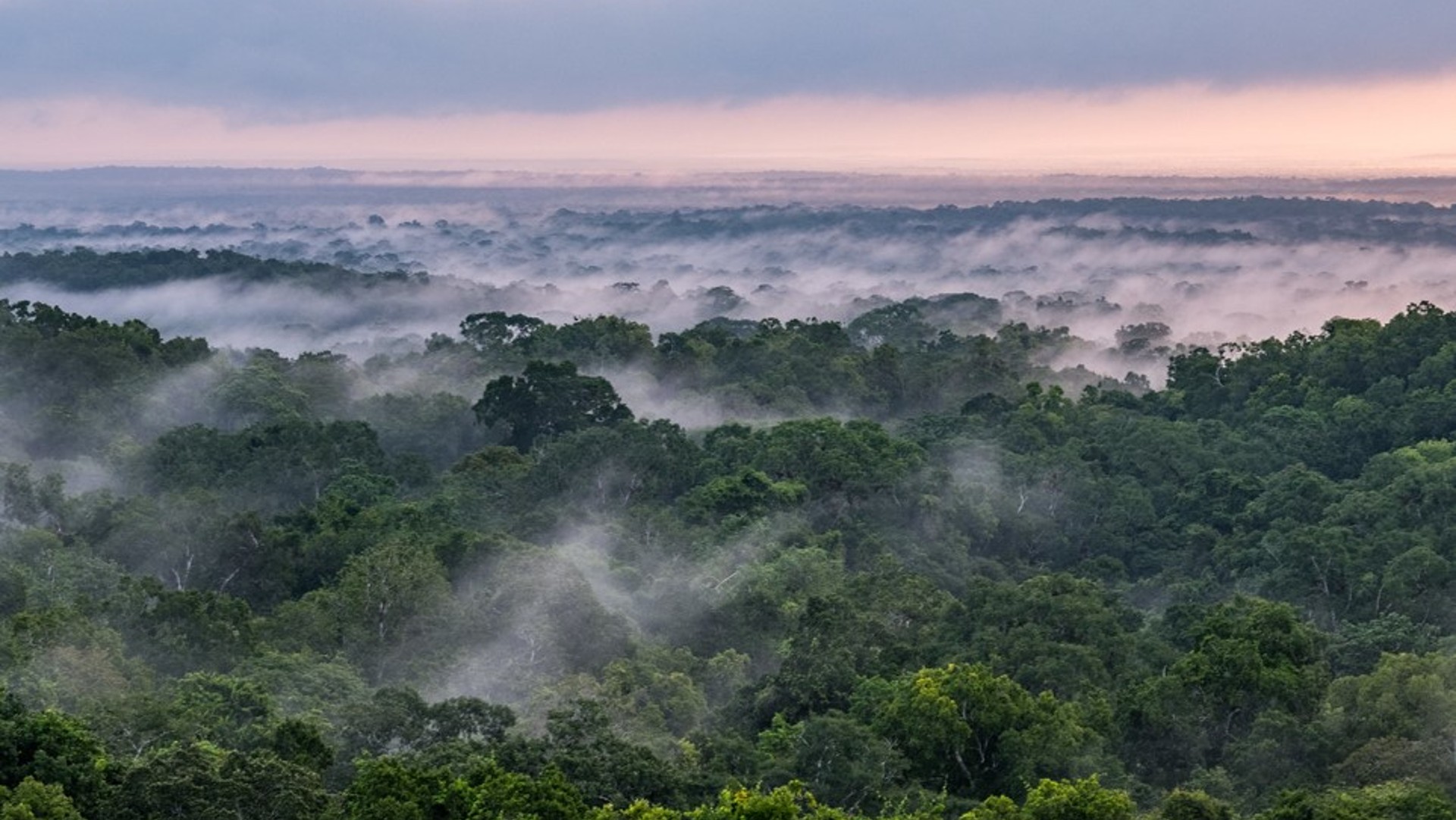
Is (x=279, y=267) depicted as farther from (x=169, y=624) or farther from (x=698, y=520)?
(x=169, y=624)

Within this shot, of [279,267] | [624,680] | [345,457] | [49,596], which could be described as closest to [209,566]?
[49,596]

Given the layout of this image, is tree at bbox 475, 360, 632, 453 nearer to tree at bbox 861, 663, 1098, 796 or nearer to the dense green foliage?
the dense green foliage

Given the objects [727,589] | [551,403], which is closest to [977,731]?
[727,589]

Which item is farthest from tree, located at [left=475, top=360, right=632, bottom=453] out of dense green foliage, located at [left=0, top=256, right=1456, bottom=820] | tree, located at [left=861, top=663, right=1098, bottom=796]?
tree, located at [left=861, top=663, right=1098, bottom=796]

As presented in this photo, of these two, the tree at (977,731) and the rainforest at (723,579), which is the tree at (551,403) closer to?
the rainforest at (723,579)

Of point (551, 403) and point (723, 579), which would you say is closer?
point (723, 579)

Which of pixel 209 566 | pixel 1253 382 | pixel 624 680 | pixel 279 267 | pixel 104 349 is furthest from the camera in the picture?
pixel 279 267

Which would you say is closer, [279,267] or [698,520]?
[698,520]

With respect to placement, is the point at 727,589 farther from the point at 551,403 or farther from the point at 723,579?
the point at 551,403
